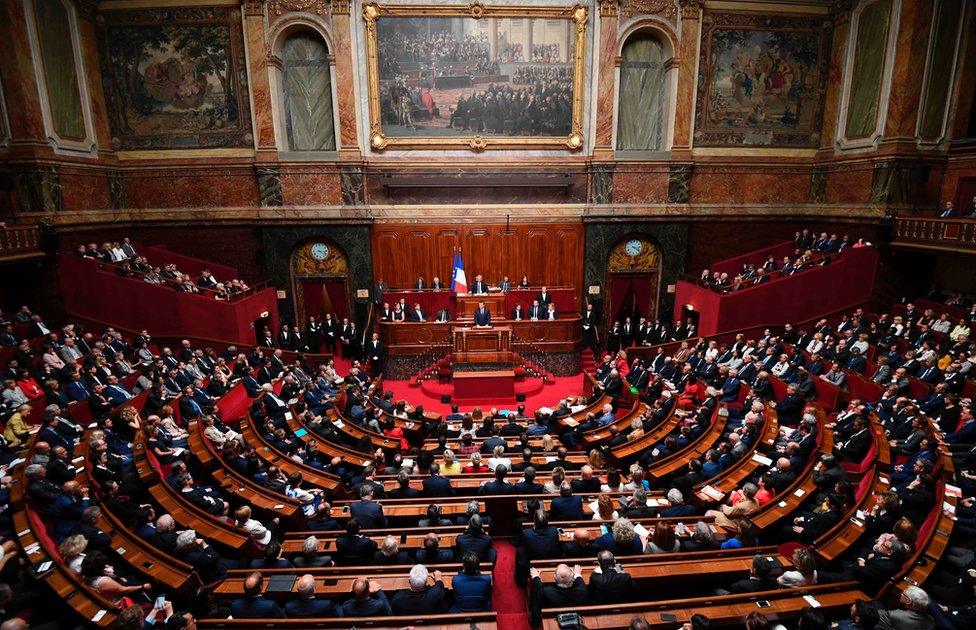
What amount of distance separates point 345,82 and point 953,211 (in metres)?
18.1

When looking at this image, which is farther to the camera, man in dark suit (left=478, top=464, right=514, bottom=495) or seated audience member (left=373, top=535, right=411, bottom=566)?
man in dark suit (left=478, top=464, right=514, bottom=495)

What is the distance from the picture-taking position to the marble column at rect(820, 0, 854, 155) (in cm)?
1652

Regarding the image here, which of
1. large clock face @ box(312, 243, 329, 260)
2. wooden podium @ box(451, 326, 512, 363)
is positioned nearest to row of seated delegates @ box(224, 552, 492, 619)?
wooden podium @ box(451, 326, 512, 363)

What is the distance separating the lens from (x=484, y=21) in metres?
16.8

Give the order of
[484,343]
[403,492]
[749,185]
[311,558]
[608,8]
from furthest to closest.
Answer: [749,185], [608,8], [484,343], [403,492], [311,558]

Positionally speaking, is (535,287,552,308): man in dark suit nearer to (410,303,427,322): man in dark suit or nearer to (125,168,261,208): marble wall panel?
(410,303,427,322): man in dark suit

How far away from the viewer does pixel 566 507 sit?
670 cm

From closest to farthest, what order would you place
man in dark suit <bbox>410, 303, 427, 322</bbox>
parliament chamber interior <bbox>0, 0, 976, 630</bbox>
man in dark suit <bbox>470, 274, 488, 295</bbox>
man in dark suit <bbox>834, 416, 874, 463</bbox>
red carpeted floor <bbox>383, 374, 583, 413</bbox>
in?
1. parliament chamber interior <bbox>0, 0, 976, 630</bbox>
2. man in dark suit <bbox>834, 416, 874, 463</bbox>
3. red carpeted floor <bbox>383, 374, 583, 413</bbox>
4. man in dark suit <bbox>410, 303, 427, 322</bbox>
5. man in dark suit <bbox>470, 274, 488, 295</bbox>

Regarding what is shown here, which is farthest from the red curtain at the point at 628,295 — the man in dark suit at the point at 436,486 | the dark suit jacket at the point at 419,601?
the dark suit jacket at the point at 419,601

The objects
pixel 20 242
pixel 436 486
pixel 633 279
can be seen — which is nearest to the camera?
pixel 436 486

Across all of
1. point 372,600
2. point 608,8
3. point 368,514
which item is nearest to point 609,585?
point 372,600

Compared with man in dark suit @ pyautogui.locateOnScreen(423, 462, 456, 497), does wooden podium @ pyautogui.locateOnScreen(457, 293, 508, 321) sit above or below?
above

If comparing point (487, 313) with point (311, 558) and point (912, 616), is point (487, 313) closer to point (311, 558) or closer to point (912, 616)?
point (311, 558)

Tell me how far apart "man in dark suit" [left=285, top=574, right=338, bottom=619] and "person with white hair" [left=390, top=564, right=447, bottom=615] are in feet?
2.01
